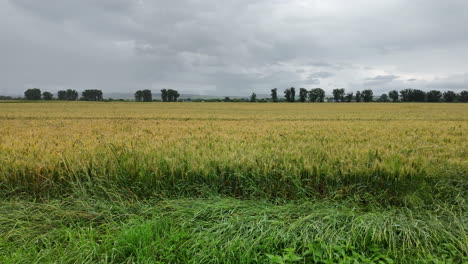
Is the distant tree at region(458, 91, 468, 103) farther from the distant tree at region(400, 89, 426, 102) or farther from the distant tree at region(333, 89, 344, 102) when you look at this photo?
the distant tree at region(333, 89, 344, 102)

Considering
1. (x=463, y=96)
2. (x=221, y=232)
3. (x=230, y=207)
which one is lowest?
(x=221, y=232)

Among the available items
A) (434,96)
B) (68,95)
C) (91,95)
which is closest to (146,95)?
(91,95)

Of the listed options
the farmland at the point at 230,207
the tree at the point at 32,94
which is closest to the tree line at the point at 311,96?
the tree at the point at 32,94

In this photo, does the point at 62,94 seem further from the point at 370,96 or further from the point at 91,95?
the point at 370,96

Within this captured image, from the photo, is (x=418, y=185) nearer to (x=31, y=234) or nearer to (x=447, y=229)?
(x=447, y=229)

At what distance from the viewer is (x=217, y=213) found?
2777 millimetres

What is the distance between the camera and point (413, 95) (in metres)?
95.8

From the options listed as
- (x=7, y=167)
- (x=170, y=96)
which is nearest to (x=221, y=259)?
(x=7, y=167)

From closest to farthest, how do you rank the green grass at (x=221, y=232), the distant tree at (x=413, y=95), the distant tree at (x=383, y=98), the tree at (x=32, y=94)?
the green grass at (x=221, y=232) → the tree at (x=32, y=94) → the distant tree at (x=413, y=95) → the distant tree at (x=383, y=98)

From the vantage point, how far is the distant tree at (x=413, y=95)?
93.9 metres

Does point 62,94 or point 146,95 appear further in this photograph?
point 146,95

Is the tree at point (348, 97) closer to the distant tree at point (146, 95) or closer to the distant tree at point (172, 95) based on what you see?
the distant tree at point (172, 95)

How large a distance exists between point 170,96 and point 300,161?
4071 inches

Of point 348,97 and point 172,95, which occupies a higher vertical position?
point 172,95
